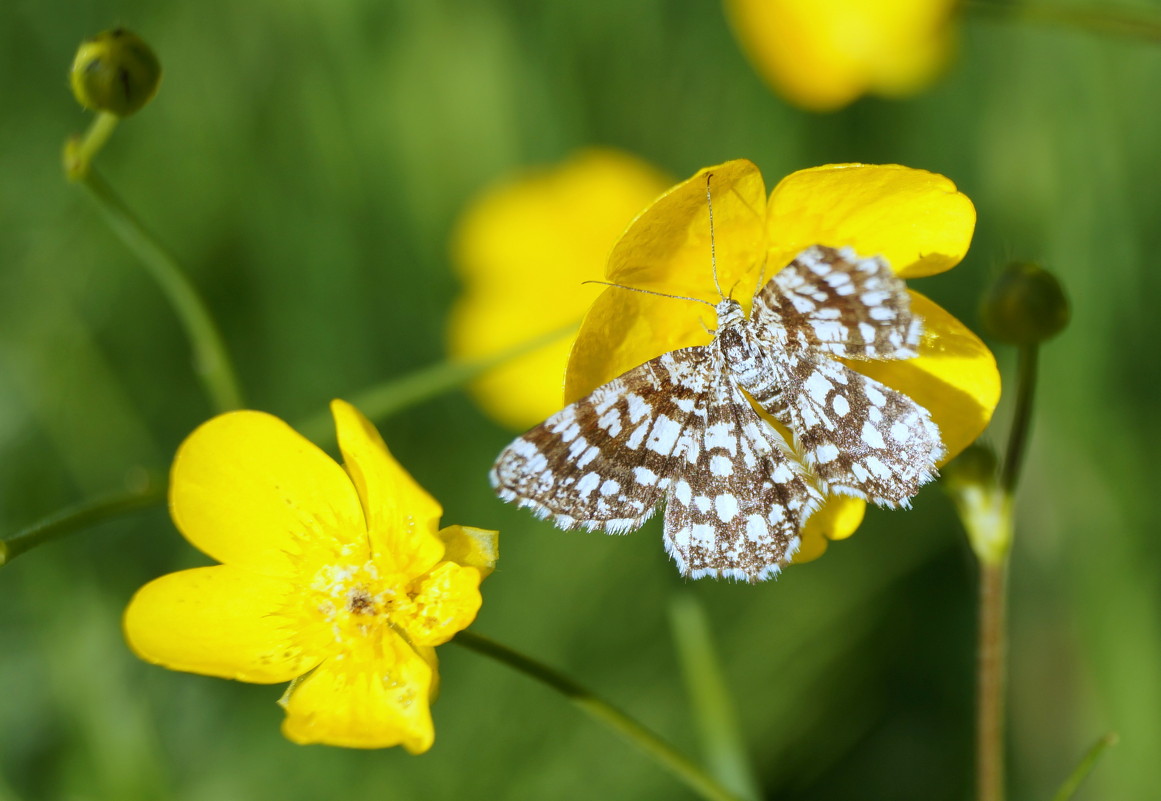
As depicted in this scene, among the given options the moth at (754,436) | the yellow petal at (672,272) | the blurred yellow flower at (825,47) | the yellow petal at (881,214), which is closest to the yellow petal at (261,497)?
the moth at (754,436)

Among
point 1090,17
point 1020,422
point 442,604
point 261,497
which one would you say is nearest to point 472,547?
point 442,604

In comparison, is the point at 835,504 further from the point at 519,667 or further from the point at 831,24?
the point at 831,24

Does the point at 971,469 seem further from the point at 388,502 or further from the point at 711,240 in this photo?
the point at 388,502

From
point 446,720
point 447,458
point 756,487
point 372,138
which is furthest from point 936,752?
point 372,138

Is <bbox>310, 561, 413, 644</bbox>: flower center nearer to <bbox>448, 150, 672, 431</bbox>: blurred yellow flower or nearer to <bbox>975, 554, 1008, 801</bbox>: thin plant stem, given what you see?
<bbox>975, 554, 1008, 801</bbox>: thin plant stem

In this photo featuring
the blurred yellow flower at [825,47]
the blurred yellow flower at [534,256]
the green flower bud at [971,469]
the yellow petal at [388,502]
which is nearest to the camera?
the yellow petal at [388,502]

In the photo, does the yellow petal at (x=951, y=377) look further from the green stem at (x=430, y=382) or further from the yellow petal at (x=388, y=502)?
the yellow petal at (x=388, y=502)
